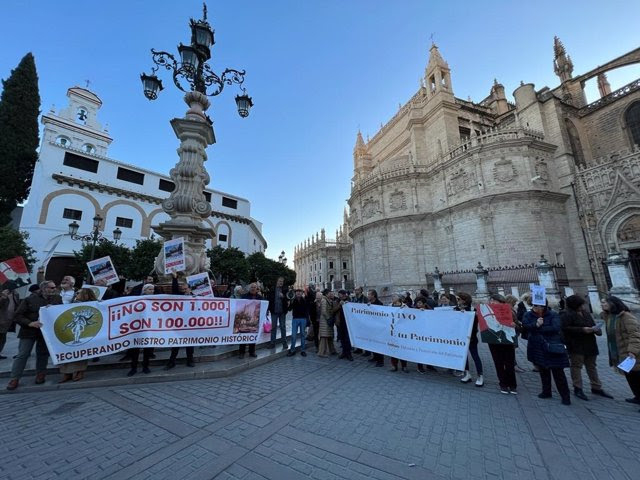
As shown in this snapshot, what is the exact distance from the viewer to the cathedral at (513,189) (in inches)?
821

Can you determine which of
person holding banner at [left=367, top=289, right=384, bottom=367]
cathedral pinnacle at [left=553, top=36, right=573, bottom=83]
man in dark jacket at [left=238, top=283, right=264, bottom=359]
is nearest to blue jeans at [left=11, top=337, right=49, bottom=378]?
man in dark jacket at [left=238, top=283, right=264, bottom=359]

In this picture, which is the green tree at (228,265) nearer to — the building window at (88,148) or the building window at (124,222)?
the building window at (124,222)

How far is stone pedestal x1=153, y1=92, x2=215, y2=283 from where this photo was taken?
784 centimetres

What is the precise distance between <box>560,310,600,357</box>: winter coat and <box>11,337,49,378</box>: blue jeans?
32.5 feet

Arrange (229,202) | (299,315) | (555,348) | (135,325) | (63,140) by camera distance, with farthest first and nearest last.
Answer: (229,202)
(63,140)
(299,315)
(135,325)
(555,348)

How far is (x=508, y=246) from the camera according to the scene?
22.1m

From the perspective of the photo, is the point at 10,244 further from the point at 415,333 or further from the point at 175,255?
the point at 415,333

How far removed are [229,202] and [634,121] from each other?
42.9 meters

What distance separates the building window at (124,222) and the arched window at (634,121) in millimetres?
47190

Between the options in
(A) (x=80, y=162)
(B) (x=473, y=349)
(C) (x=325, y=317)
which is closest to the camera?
(B) (x=473, y=349)

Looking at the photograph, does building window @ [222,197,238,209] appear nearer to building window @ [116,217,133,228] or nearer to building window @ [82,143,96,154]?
building window @ [116,217,133,228]

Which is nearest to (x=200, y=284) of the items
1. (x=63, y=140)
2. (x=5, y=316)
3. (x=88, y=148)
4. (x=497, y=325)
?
(x=5, y=316)

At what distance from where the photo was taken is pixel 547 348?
180 inches

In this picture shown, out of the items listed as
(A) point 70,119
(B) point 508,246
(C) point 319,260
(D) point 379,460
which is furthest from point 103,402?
(C) point 319,260
